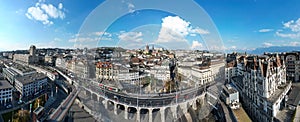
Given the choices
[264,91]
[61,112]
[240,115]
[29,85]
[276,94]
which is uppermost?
[264,91]

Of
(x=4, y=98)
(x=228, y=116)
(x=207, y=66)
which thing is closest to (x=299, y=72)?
(x=207, y=66)

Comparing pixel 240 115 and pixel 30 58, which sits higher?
pixel 30 58

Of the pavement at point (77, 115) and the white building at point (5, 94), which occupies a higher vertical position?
the white building at point (5, 94)

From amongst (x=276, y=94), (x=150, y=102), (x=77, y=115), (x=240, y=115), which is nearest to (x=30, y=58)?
(x=77, y=115)

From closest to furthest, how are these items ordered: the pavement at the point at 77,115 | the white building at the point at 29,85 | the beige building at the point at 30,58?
the pavement at the point at 77,115, the white building at the point at 29,85, the beige building at the point at 30,58

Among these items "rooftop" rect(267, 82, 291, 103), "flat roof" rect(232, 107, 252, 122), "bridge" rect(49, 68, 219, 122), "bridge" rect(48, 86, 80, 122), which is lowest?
"bridge" rect(48, 86, 80, 122)

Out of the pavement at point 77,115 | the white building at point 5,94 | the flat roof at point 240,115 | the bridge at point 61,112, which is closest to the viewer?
the flat roof at point 240,115

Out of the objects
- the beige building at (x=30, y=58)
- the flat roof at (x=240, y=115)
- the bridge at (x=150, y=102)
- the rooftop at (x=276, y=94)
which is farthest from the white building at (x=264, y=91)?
the beige building at (x=30, y=58)

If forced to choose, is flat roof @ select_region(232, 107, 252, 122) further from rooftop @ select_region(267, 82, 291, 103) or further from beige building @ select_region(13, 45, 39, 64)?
beige building @ select_region(13, 45, 39, 64)

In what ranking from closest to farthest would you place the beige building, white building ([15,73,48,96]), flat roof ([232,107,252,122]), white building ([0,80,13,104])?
flat roof ([232,107,252,122])
white building ([0,80,13,104])
white building ([15,73,48,96])
the beige building

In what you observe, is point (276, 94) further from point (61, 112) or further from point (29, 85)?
point (29, 85)

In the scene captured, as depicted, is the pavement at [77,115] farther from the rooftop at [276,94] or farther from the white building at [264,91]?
the rooftop at [276,94]

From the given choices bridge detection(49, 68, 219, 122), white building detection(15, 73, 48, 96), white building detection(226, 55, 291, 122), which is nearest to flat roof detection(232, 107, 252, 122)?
white building detection(226, 55, 291, 122)
